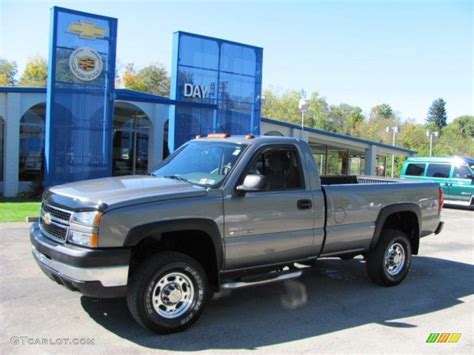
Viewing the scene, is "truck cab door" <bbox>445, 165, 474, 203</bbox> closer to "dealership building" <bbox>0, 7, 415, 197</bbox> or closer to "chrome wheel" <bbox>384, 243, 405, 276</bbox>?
"dealership building" <bbox>0, 7, 415, 197</bbox>

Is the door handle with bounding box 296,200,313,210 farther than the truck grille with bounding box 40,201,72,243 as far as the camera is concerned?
Yes

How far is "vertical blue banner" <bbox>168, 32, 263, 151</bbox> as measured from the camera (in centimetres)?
1880

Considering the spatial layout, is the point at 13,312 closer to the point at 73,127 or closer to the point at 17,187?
the point at 73,127

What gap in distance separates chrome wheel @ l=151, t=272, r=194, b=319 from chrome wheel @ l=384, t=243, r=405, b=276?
3.13 m

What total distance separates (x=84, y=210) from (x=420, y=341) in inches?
136

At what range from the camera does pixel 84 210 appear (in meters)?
4.39

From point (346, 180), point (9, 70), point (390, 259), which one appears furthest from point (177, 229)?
point (9, 70)

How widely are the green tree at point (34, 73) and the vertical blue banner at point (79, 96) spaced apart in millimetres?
56766

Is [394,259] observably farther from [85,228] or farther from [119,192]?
[85,228]

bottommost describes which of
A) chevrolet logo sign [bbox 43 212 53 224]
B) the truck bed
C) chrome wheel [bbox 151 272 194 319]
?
chrome wheel [bbox 151 272 194 319]

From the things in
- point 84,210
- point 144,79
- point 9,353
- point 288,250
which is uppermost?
point 144,79

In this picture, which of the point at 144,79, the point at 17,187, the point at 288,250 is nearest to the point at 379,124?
the point at 144,79

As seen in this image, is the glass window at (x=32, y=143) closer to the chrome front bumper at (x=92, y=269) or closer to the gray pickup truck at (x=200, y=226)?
the gray pickup truck at (x=200, y=226)

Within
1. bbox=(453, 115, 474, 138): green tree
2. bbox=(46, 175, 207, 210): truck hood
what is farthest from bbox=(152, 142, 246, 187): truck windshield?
bbox=(453, 115, 474, 138): green tree
